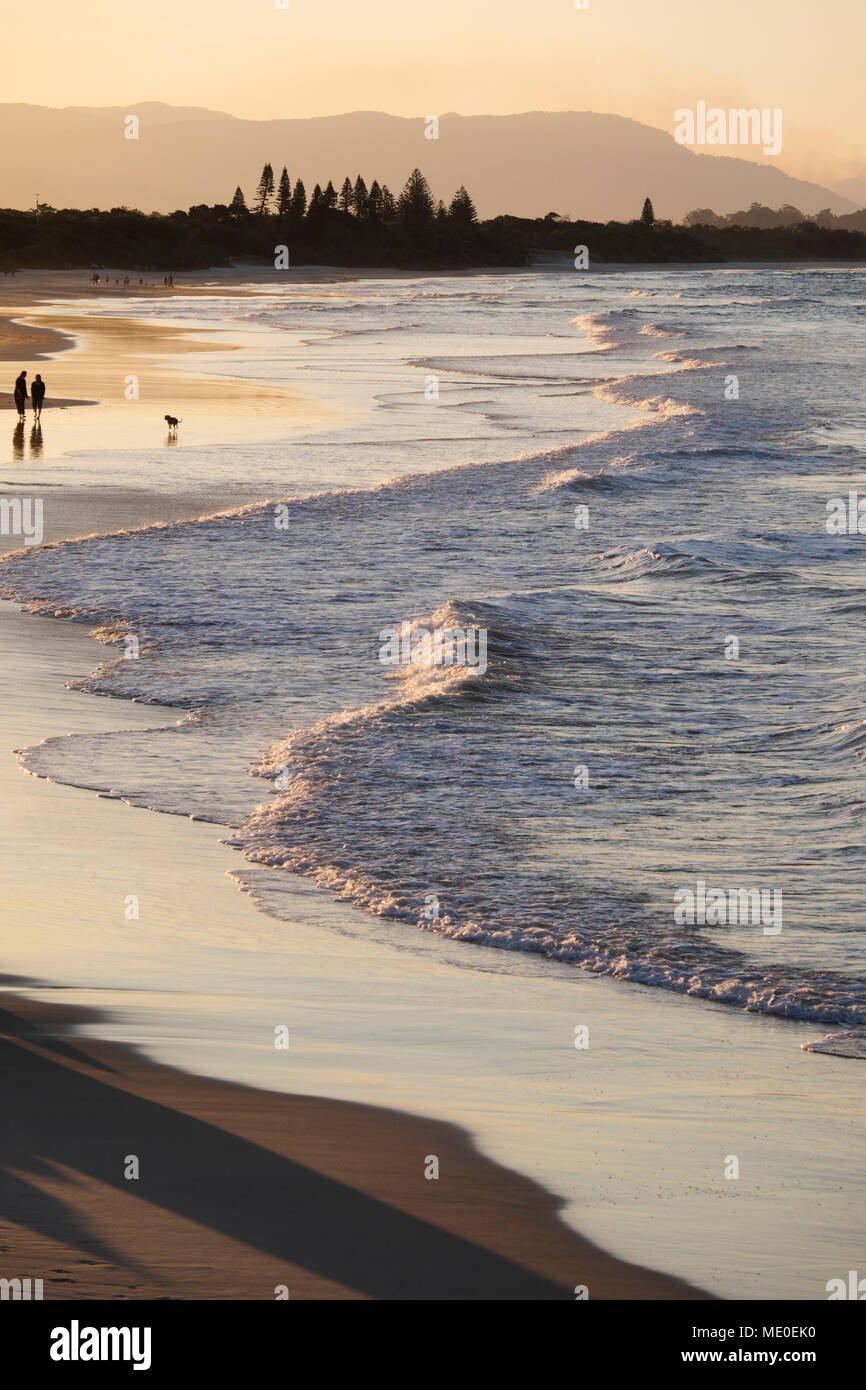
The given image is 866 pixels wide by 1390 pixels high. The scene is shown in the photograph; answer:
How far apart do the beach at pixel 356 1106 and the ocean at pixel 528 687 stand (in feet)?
1.36

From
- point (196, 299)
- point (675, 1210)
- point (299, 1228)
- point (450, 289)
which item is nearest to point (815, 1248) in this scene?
point (675, 1210)

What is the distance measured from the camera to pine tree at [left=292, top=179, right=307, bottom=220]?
632 ft

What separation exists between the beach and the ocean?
0.42m

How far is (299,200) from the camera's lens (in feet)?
643

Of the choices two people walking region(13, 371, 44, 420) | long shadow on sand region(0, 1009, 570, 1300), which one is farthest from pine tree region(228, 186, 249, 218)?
long shadow on sand region(0, 1009, 570, 1300)

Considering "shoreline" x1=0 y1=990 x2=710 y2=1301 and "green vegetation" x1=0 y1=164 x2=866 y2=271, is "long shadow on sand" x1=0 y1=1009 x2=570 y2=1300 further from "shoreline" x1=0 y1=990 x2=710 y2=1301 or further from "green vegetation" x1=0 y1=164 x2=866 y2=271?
"green vegetation" x1=0 y1=164 x2=866 y2=271

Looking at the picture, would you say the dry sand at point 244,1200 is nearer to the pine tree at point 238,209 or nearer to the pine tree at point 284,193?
the pine tree at point 238,209

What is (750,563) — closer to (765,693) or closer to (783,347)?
(765,693)

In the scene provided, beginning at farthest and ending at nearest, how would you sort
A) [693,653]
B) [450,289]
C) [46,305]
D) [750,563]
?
[450,289] → [46,305] → [750,563] → [693,653]

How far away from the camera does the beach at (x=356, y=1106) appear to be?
15.7 feet

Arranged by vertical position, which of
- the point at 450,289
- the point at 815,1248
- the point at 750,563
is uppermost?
the point at 450,289
